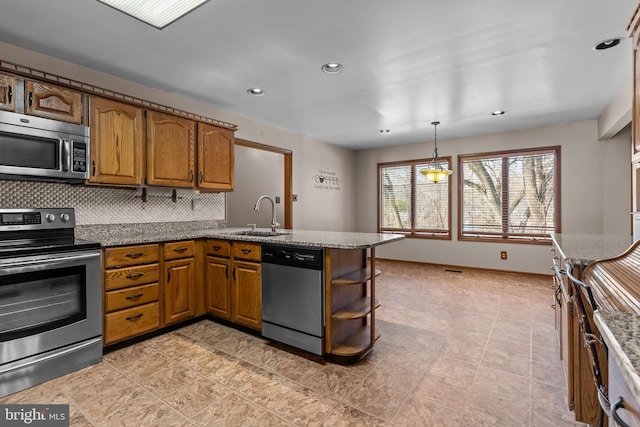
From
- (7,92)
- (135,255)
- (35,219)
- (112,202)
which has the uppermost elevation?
(7,92)

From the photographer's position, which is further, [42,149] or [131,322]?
[131,322]

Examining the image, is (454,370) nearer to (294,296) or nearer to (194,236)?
(294,296)

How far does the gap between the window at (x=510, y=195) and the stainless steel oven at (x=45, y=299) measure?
563 cm

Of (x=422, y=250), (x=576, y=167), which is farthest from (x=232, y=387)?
(x=576, y=167)

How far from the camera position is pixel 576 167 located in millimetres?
4891

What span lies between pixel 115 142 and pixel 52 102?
491 millimetres

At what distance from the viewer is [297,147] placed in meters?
5.59

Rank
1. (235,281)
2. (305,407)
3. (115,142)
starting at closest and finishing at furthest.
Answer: (305,407) < (115,142) < (235,281)

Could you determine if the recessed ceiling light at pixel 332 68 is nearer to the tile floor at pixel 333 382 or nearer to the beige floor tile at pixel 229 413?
the tile floor at pixel 333 382

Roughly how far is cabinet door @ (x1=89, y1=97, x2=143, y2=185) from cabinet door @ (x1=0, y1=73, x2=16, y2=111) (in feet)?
1.54

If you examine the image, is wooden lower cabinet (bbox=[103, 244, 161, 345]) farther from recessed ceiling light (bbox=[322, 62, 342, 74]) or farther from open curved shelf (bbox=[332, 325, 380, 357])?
recessed ceiling light (bbox=[322, 62, 342, 74])

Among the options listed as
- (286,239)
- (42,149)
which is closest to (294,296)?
(286,239)

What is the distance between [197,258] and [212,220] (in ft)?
3.30

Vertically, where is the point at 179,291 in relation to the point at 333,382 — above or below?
above
